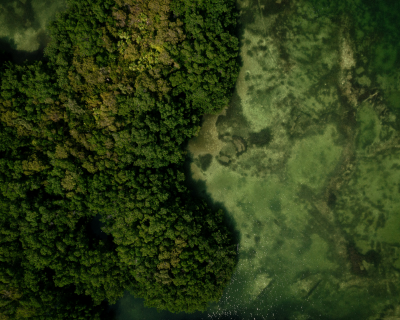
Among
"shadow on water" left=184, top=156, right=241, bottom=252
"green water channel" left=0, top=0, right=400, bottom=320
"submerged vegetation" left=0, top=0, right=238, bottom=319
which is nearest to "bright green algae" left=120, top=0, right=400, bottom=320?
"green water channel" left=0, top=0, right=400, bottom=320

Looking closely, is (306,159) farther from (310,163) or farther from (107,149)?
(107,149)

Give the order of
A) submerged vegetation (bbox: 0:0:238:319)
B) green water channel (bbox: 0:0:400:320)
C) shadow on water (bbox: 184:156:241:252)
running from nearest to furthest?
1. submerged vegetation (bbox: 0:0:238:319)
2. green water channel (bbox: 0:0:400:320)
3. shadow on water (bbox: 184:156:241:252)

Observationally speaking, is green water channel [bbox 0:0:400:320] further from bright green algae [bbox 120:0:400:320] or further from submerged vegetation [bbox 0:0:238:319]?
submerged vegetation [bbox 0:0:238:319]

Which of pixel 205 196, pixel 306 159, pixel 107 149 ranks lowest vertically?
pixel 107 149

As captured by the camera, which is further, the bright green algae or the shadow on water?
the shadow on water

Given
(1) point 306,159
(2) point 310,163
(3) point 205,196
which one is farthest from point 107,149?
(2) point 310,163

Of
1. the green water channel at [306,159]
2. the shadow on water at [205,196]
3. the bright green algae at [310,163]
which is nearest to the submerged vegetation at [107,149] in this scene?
the shadow on water at [205,196]

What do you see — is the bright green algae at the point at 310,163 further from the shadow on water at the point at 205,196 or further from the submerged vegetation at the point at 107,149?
the submerged vegetation at the point at 107,149
